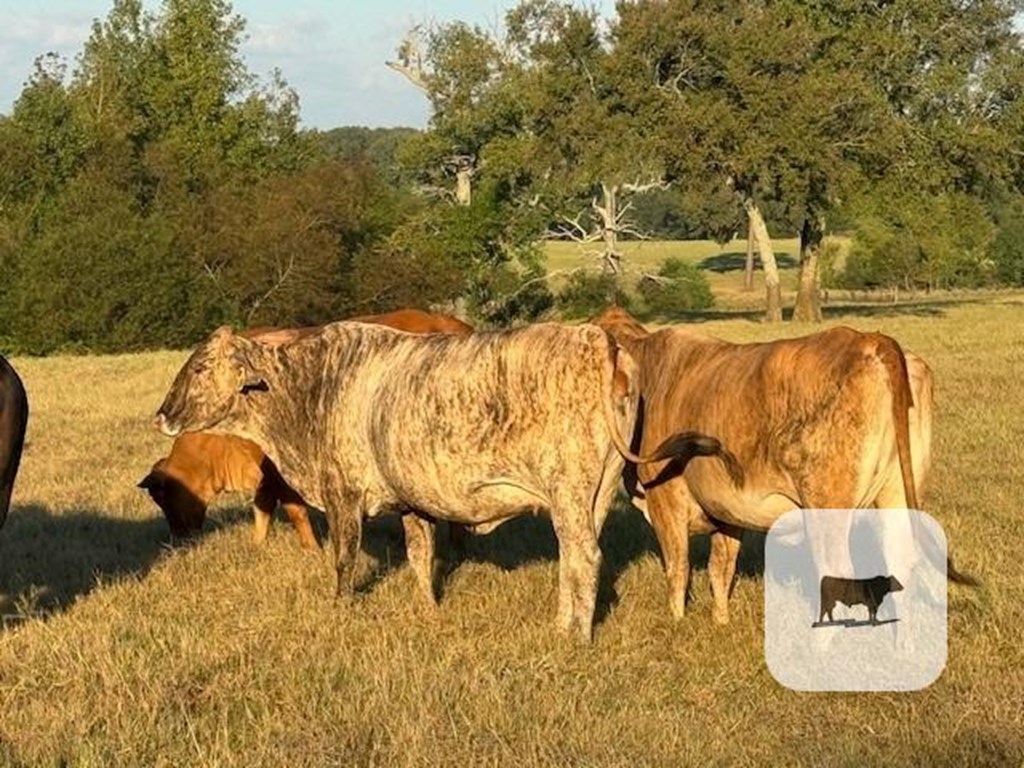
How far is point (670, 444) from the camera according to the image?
6660 millimetres

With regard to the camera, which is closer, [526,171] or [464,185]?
[526,171]

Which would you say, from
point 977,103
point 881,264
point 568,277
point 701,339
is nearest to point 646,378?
point 701,339

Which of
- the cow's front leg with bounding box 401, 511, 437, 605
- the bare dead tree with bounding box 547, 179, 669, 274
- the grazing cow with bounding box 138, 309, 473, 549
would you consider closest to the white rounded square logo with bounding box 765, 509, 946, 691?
the cow's front leg with bounding box 401, 511, 437, 605

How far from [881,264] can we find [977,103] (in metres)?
28.9

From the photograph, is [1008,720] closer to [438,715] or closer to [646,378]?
[438,715]

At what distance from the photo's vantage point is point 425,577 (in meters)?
7.52

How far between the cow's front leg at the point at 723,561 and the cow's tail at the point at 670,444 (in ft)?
1.90

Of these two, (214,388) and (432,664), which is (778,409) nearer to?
(432,664)

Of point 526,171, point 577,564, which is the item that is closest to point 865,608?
point 577,564

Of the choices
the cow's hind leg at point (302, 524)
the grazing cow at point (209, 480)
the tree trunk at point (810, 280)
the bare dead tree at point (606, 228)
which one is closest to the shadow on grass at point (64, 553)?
the grazing cow at point (209, 480)

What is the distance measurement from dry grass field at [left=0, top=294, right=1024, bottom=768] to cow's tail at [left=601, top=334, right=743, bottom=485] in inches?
35.3

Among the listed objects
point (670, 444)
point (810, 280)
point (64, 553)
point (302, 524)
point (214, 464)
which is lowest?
point (64, 553)

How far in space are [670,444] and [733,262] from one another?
8885cm

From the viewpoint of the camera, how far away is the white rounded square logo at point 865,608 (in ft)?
19.2
